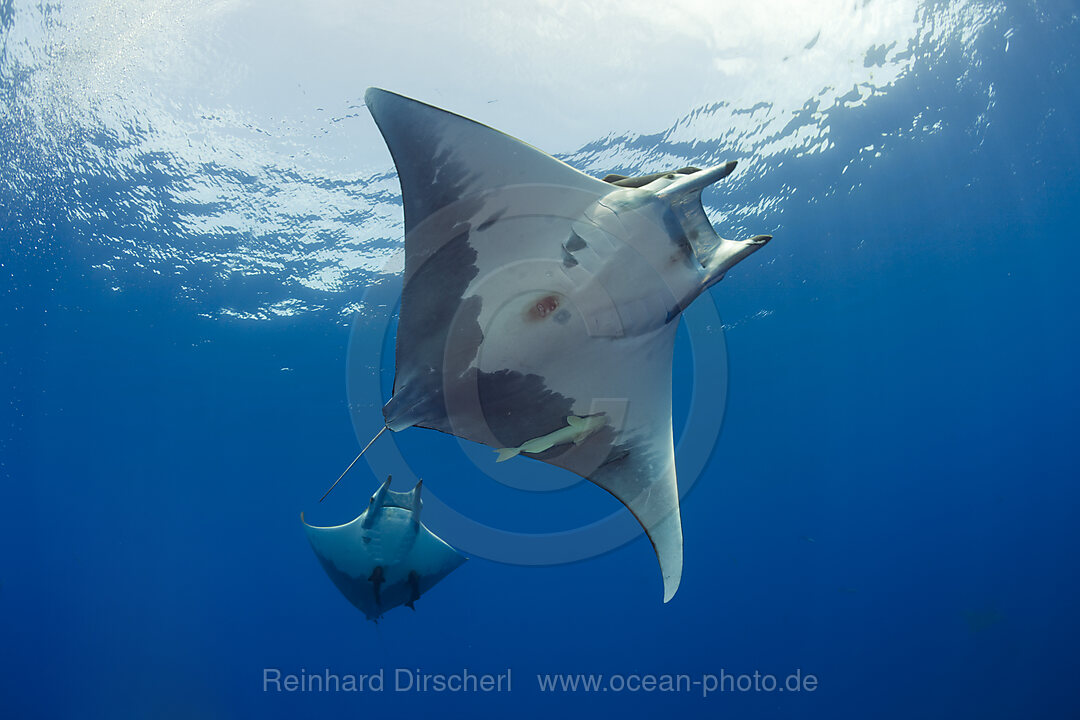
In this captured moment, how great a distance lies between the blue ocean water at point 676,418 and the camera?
36.9 ft

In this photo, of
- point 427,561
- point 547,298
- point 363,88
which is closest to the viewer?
point 547,298

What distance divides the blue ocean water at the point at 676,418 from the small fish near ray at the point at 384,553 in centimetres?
355

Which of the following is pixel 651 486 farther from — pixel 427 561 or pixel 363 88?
pixel 363 88

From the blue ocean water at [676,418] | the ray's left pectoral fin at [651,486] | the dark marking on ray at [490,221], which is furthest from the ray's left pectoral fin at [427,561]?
→ the dark marking on ray at [490,221]

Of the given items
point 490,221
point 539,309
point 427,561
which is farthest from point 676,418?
point 490,221

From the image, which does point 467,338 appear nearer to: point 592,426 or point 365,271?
point 592,426

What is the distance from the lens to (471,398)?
302 centimetres

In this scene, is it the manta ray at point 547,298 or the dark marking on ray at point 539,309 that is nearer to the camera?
the manta ray at point 547,298

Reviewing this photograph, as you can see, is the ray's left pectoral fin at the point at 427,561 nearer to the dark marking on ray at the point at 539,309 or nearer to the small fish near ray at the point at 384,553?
the small fish near ray at the point at 384,553

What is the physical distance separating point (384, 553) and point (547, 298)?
5.30 metres

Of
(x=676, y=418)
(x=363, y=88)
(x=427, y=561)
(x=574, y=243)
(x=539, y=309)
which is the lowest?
(x=539, y=309)

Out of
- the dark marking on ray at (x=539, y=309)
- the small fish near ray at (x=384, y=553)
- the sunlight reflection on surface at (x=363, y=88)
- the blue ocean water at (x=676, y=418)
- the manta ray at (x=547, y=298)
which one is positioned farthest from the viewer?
the blue ocean water at (x=676, y=418)

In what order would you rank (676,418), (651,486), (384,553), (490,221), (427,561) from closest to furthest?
(490,221) → (651,486) → (384,553) → (427,561) → (676,418)

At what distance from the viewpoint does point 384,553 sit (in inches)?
265
